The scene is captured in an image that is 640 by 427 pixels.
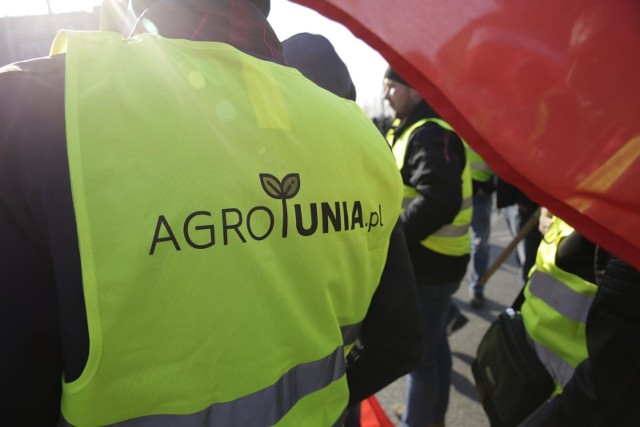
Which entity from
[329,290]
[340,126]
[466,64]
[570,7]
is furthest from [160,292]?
[570,7]

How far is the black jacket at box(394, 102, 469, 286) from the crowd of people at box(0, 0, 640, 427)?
1.02 meters

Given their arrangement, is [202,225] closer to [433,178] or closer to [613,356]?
[613,356]

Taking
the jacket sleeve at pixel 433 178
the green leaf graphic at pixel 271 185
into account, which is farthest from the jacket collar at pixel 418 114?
the green leaf graphic at pixel 271 185

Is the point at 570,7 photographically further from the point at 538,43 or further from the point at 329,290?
the point at 329,290

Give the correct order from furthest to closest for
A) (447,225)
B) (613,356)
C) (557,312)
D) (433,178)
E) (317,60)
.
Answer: (447,225), (433,178), (317,60), (557,312), (613,356)

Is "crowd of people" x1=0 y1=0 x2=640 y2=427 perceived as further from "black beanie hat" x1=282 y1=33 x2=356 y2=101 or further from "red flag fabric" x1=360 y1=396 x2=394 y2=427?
"red flag fabric" x1=360 y1=396 x2=394 y2=427

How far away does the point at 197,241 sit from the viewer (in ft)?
2.10

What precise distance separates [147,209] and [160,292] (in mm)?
123

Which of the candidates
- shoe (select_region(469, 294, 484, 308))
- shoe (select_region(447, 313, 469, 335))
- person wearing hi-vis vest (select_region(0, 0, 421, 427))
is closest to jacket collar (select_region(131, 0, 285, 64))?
person wearing hi-vis vest (select_region(0, 0, 421, 427))

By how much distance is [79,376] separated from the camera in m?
0.61

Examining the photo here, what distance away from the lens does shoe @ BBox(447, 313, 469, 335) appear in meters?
3.46

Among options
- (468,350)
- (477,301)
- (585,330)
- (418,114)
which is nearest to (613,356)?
(585,330)

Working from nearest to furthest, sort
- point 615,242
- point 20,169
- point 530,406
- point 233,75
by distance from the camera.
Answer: point 20,169 < point 233,75 < point 615,242 < point 530,406

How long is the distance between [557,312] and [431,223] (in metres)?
0.92
